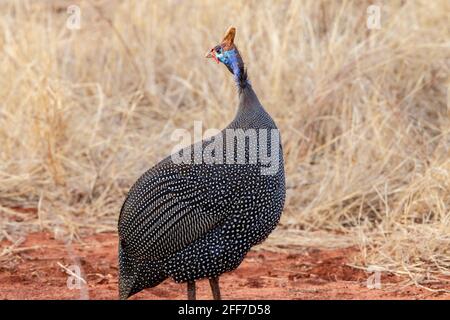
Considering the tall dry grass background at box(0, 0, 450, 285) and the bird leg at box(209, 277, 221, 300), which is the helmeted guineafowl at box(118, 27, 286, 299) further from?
the tall dry grass background at box(0, 0, 450, 285)

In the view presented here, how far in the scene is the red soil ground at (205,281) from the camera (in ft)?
12.4

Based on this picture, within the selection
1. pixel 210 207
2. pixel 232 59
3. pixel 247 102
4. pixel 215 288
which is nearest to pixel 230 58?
pixel 232 59

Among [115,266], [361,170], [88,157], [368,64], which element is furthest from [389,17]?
[115,266]

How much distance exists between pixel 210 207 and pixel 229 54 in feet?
1.87

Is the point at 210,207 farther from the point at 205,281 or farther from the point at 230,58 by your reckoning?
the point at 205,281

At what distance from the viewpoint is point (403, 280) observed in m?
3.94

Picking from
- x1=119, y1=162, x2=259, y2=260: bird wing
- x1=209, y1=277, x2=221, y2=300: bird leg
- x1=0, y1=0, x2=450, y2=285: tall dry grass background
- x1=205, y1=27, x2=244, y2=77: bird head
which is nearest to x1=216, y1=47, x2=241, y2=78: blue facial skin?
x1=205, y1=27, x2=244, y2=77: bird head

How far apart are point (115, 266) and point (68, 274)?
260mm

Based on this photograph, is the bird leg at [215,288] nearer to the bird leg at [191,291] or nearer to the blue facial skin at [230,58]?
the bird leg at [191,291]

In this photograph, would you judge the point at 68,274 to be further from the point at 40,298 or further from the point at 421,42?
the point at 421,42

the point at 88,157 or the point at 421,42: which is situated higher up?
the point at 421,42

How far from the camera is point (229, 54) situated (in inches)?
135

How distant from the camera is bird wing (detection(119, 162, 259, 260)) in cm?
330

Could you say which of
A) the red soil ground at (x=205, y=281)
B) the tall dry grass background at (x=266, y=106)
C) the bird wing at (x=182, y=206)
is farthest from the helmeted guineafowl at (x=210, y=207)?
the tall dry grass background at (x=266, y=106)
